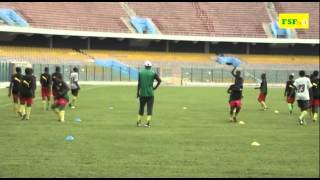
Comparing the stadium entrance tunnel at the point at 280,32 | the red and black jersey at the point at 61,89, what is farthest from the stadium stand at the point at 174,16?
the red and black jersey at the point at 61,89

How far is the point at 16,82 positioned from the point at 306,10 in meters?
56.8

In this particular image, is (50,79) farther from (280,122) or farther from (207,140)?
(207,140)

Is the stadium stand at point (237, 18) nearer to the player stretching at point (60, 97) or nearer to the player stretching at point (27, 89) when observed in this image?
the player stretching at point (27, 89)

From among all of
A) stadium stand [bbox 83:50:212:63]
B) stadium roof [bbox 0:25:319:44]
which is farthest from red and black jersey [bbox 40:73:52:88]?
stadium stand [bbox 83:50:212:63]

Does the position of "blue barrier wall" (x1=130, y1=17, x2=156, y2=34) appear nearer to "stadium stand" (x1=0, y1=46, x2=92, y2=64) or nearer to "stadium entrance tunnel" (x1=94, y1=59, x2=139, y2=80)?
"stadium entrance tunnel" (x1=94, y1=59, x2=139, y2=80)

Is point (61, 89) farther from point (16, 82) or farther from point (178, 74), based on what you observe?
point (178, 74)

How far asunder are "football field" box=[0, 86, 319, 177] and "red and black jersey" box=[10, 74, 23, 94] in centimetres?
86

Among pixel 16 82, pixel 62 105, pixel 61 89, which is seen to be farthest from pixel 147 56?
pixel 62 105

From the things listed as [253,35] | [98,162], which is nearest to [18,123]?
[98,162]

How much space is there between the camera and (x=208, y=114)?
854 inches

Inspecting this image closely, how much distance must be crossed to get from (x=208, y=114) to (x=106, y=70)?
3711cm

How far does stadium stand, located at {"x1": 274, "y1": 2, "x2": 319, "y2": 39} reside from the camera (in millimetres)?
68000

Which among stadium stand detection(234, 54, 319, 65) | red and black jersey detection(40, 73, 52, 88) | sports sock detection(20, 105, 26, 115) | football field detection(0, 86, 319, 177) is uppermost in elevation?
stadium stand detection(234, 54, 319, 65)

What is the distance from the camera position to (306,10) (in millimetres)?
70500
